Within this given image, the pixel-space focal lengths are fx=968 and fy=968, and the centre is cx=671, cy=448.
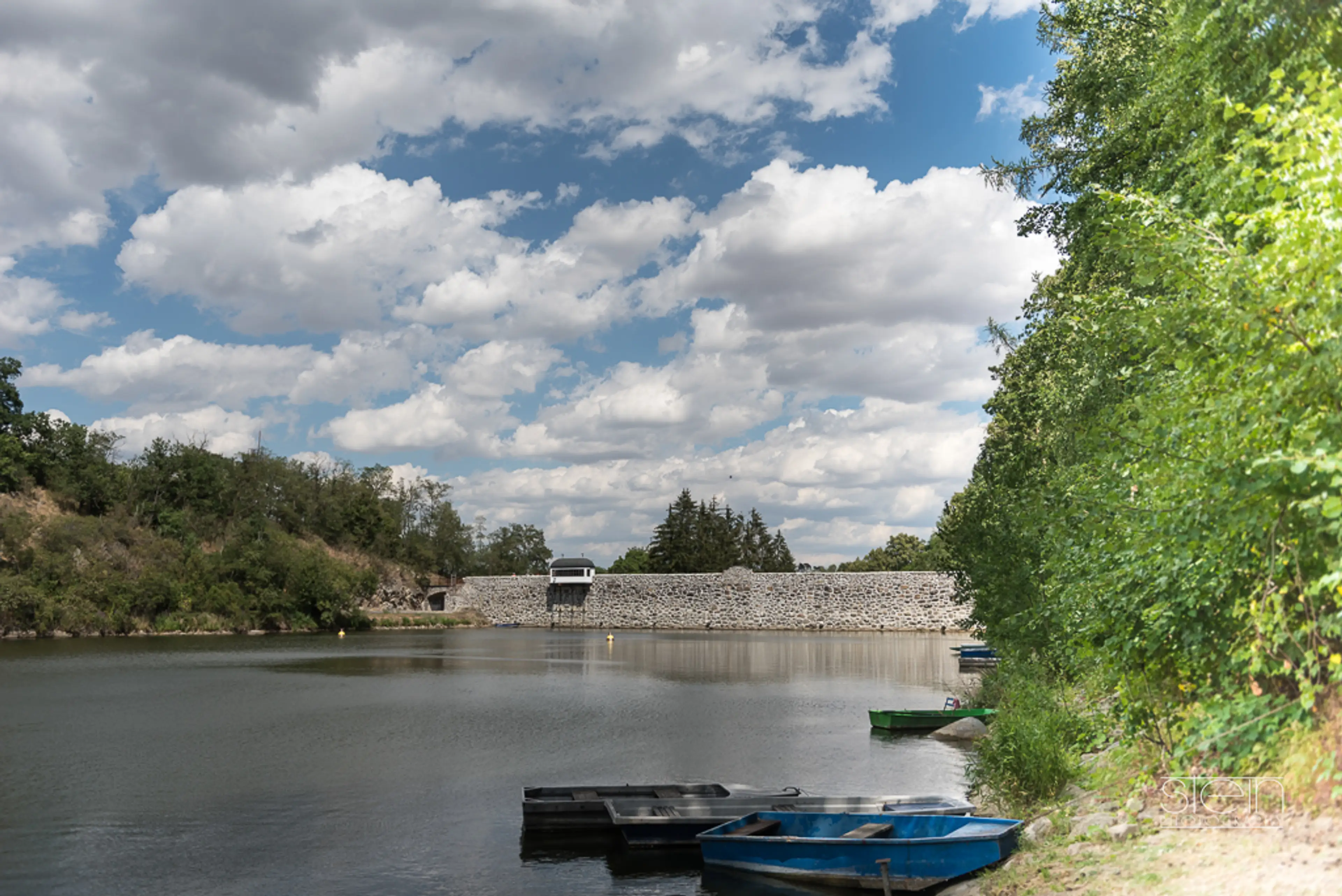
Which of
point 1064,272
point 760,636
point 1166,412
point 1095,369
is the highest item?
point 1064,272

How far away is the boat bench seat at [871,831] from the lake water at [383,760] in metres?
1.34

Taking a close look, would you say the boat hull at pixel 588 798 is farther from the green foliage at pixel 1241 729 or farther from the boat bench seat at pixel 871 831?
the green foliage at pixel 1241 729

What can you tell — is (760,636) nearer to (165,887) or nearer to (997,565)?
(997,565)

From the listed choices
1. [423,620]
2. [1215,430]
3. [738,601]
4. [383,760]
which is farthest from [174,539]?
[1215,430]

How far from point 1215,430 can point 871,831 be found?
591 cm

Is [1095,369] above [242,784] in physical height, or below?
above

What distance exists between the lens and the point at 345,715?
2405 centimetres

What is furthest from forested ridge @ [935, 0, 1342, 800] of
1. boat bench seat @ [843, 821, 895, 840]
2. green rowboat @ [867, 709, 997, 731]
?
green rowboat @ [867, 709, 997, 731]

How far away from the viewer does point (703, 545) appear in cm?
9069

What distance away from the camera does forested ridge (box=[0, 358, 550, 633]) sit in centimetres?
5528

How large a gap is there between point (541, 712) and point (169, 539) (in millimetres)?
50351

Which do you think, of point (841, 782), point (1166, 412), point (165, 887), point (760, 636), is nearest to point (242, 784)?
point (165, 887)

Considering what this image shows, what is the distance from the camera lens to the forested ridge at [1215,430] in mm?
5742

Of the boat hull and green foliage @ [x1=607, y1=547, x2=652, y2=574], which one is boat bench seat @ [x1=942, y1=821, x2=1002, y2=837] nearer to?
the boat hull
